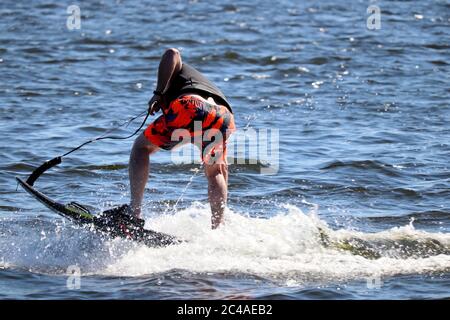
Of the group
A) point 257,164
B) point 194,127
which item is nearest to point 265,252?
point 194,127

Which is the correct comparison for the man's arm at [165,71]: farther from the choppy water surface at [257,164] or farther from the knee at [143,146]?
the choppy water surface at [257,164]

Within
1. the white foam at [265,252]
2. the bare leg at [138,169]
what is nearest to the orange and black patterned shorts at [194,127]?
the bare leg at [138,169]

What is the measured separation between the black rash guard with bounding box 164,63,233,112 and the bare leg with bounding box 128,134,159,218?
1.43 feet

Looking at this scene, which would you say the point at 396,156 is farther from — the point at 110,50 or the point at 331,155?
the point at 110,50

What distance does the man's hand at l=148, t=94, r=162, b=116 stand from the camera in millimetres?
7859

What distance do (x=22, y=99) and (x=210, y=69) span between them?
3.93 m

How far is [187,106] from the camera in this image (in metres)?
7.79

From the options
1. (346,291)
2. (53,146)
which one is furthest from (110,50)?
(346,291)

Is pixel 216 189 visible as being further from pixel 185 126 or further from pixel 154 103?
pixel 154 103

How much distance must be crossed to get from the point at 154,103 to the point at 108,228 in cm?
111

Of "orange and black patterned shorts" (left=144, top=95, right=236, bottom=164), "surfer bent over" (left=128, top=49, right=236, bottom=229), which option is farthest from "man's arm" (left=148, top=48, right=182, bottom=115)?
"orange and black patterned shorts" (left=144, top=95, right=236, bottom=164)

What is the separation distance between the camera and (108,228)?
790 cm

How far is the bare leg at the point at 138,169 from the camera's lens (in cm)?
795

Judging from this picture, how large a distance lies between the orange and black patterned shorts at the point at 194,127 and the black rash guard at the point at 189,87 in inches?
3.8
